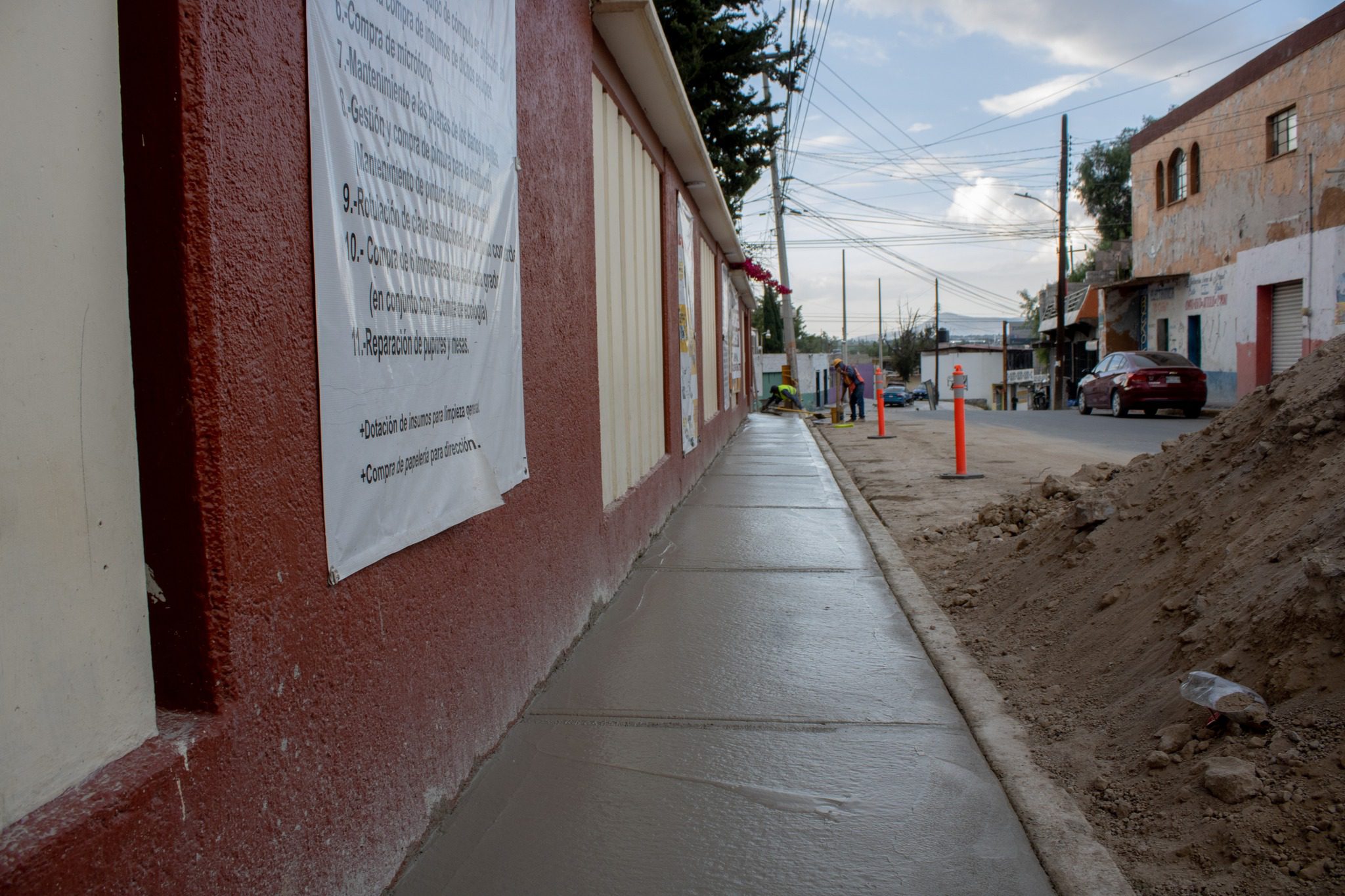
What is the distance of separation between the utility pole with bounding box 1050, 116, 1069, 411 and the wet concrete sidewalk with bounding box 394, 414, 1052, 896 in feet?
103

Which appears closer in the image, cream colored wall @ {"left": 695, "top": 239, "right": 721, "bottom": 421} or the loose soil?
the loose soil

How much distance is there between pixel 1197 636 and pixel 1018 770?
804mm

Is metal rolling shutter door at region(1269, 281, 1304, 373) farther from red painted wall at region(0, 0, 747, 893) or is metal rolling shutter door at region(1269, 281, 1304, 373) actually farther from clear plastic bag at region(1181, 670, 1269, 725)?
red painted wall at region(0, 0, 747, 893)

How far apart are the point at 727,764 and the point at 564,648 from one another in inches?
50.6

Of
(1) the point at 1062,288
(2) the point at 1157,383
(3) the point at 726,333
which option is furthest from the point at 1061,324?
(3) the point at 726,333

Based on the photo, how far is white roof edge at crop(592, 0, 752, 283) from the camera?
5.49m

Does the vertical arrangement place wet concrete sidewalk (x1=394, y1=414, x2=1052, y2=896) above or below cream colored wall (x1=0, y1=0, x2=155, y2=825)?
below

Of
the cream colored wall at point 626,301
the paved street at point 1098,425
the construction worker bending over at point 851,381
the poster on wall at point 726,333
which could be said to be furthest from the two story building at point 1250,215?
the cream colored wall at point 626,301

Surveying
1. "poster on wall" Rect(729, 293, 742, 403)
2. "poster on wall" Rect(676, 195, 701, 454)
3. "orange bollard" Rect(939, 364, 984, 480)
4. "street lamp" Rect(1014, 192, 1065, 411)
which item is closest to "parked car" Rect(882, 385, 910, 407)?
"street lamp" Rect(1014, 192, 1065, 411)

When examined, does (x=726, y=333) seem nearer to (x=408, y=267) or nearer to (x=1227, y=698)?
(x=1227, y=698)

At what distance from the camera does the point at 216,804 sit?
1759 mm

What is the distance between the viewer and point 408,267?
102 inches

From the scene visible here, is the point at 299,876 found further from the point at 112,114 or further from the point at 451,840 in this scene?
the point at 112,114

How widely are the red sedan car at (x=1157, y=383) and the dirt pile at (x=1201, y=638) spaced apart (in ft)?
52.9
